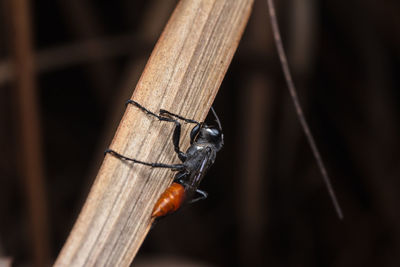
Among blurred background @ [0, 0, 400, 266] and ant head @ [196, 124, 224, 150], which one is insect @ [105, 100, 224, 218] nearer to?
ant head @ [196, 124, 224, 150]

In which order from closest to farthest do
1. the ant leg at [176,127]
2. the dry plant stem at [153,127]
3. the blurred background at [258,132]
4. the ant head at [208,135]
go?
1. the dry plant stem at [153,127]
2. the ant leg at [176,127]
3. the ant head at [208,135]
4. the blurred background at [258,132]

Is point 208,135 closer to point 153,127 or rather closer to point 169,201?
point 169,201

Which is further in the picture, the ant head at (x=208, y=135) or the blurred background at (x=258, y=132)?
the blurred background at (x=258, y=132)

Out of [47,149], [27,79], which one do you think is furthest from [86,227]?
[47,149]

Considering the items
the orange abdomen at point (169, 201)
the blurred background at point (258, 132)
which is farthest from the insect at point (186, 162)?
the blurred background at point (258, 132)

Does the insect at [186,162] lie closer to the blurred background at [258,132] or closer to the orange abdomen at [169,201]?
the orange abdomen at [169,201]

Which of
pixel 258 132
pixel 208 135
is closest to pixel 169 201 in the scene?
pixel 208 135

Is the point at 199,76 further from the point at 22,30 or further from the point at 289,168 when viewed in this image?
the point at 289,168
